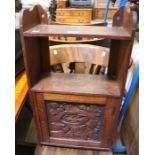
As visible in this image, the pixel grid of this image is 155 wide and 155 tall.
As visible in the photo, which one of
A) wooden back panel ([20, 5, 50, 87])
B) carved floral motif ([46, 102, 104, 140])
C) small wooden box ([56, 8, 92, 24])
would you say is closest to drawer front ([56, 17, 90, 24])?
small wooden box ([56, 8, 92, 24])

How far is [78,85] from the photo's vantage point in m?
0.87

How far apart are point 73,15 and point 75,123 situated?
2.77 metres

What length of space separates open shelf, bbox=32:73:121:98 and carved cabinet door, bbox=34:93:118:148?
0.06 m

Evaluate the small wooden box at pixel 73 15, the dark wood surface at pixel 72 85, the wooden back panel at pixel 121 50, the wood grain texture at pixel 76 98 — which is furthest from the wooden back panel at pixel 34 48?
the small wooden box at pixel 73 15

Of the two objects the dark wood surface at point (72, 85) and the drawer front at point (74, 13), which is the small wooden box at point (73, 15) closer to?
the drawer front at point (74, 13)

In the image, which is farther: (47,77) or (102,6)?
(102,6)

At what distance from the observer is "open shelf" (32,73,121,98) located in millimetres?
807

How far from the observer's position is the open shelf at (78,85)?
2.65 ft

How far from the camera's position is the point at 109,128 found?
3.03 ft

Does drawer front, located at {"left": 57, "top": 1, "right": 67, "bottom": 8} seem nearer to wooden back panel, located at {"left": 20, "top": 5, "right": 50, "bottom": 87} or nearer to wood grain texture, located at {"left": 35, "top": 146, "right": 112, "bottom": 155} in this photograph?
wooden back panel, located at {"left": 20, "top": 5, "right": 50, "bottom": 87}

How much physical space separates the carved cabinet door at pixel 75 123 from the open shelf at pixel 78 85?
6 cm

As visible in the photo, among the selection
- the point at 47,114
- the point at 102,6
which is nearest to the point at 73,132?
the point at 47,114
